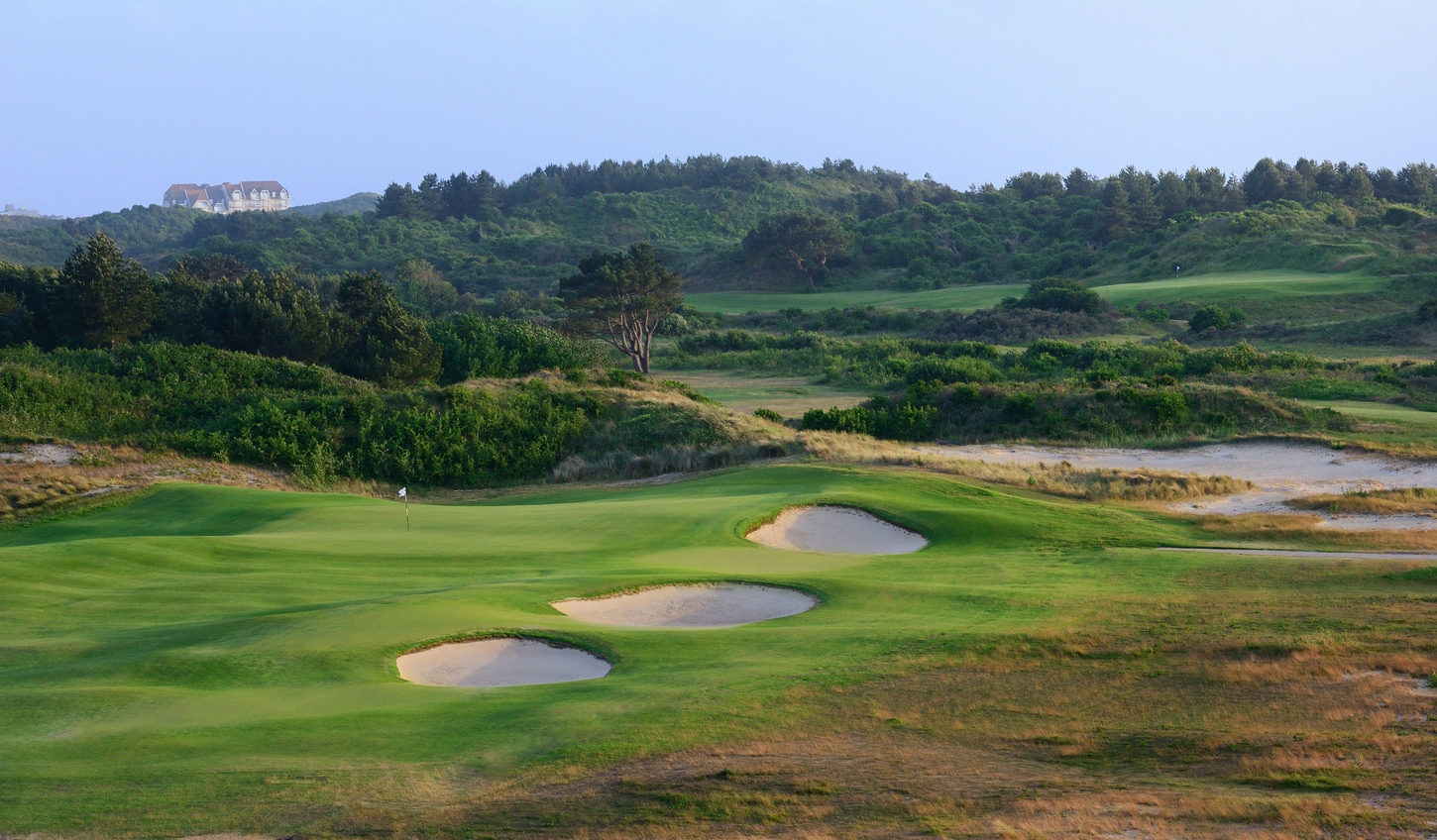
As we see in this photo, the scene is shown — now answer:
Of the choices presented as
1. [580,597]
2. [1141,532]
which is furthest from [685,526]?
[1141,532]

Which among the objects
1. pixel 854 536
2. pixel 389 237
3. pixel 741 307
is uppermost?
pixel 389 237

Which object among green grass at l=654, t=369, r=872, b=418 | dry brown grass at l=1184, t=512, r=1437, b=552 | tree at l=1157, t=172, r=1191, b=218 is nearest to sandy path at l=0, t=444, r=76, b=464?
green grass at l=654, t=369, r=872, b=418

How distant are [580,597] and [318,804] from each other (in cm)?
550

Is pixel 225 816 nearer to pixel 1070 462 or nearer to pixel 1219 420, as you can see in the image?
pixel 1070 462

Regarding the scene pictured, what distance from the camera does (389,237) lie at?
11631 cm

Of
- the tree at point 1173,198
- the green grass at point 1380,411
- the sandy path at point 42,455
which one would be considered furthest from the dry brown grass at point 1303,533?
the tree at point 1173,198

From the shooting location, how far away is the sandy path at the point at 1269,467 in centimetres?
1816

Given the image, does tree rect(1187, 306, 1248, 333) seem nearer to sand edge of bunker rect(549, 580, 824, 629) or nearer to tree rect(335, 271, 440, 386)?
tree rect(335, 271, 440, 386)

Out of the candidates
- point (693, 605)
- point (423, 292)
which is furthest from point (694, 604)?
point (423, 292)

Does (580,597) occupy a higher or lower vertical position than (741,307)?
lower

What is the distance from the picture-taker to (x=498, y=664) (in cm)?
912

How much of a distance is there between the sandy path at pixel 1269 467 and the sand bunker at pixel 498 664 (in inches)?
486

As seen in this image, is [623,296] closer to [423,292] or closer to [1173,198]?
[423,292]

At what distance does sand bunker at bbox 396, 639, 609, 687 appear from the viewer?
8742 mm
